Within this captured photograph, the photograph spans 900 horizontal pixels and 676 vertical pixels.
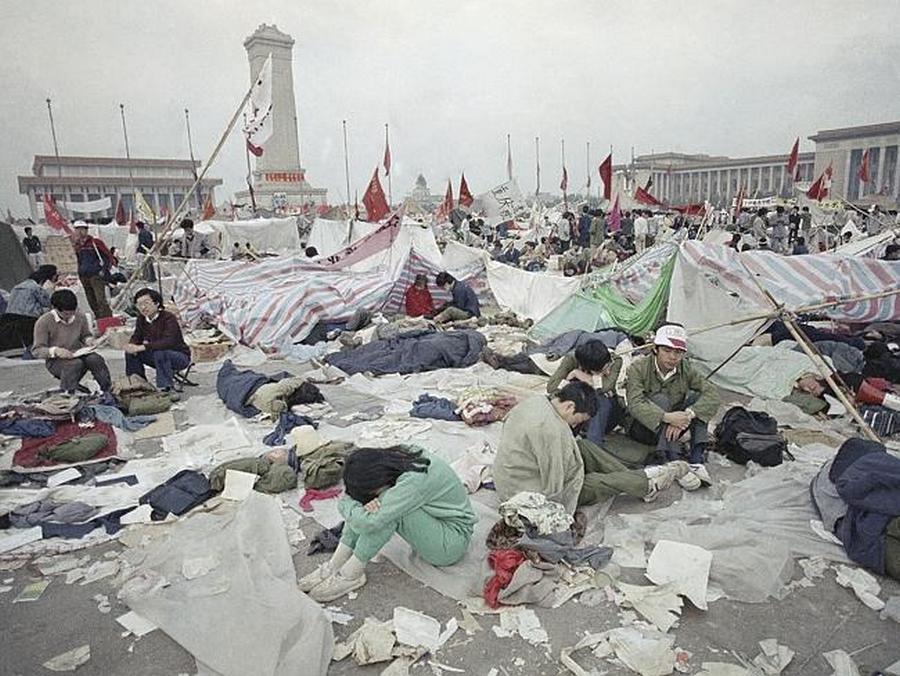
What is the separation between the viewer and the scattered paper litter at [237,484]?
13.7 feet

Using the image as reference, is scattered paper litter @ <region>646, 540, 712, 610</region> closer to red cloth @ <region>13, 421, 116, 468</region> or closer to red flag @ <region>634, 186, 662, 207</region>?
red cloth @ <region>13, 421, 116, 468</region>

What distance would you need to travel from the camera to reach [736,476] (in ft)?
14.7

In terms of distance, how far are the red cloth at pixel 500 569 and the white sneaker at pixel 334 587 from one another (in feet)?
2.24

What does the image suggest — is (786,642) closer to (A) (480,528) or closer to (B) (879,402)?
(A) (480,528)

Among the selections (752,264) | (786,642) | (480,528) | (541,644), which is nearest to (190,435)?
(480,528)

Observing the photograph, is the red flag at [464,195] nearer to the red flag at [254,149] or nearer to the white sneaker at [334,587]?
the red flag at [254,149]

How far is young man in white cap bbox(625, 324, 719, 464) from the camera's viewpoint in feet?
14.5

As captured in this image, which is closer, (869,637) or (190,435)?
(869,637)

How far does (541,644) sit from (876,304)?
22.4 ft

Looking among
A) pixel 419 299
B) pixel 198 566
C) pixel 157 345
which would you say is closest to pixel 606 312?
pixel 419 299

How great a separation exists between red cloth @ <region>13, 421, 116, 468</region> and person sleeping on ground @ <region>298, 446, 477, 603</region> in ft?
8.95

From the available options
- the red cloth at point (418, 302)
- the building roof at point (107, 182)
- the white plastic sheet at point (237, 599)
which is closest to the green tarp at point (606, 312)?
the red cloth at point (418, 302)

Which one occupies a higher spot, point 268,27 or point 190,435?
point 268,27

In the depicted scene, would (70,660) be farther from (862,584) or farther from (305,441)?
(862,584)
